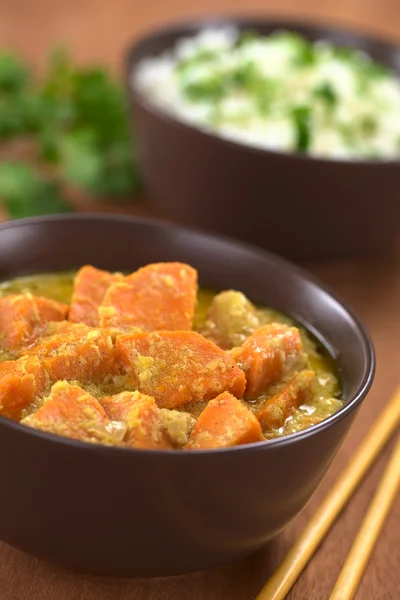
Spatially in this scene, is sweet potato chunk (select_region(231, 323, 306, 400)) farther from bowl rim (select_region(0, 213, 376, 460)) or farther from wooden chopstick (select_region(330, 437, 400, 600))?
wooden chopstick (select_region(330, 437, 400, 600))

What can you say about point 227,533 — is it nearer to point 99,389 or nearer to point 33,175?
point 99,389

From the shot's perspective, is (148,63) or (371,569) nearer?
(371,569)

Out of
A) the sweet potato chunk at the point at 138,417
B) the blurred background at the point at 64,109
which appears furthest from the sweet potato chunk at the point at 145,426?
the blurred background at the point at 64,109

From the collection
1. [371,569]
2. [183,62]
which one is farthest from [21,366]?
[183,62]

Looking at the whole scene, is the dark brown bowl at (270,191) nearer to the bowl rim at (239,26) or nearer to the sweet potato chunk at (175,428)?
the bowl rim at (239,26)

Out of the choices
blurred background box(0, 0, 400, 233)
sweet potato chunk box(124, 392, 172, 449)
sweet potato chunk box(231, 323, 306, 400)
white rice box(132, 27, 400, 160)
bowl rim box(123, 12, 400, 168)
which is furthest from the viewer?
blurred background box(0, 0, 400, 233)

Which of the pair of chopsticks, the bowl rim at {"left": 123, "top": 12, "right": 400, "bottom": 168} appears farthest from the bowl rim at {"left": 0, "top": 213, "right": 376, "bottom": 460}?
the bowl rim at {"left": 123, "top": 12, "right": 400, "bottom": 168}
